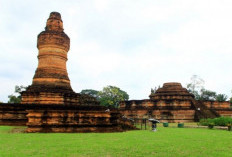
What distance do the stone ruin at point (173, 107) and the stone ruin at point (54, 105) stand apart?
531 inches

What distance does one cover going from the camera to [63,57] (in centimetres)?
1886

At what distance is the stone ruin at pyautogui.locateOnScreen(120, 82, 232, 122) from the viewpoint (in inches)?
1131

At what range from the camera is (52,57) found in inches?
720

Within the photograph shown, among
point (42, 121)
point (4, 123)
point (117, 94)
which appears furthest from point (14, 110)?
point (117, 94)

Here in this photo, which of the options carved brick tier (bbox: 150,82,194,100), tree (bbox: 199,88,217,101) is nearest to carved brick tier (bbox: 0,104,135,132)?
carved brick tier (bbox: 150,82,194,100)

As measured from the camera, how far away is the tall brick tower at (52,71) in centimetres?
1669

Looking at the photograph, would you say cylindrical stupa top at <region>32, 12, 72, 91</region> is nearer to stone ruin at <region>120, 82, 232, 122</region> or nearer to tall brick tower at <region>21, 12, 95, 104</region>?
tall brick tower at <region>21, 12, 95, 104</region>

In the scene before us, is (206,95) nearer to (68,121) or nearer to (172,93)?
(172,93)

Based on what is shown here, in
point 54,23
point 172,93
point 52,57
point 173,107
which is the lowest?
point 173,107

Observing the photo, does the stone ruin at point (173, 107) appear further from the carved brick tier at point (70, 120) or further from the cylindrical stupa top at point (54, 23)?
the carved brick tier at point (70, 120)

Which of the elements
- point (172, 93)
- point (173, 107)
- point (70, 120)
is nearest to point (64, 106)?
point (70, 120)

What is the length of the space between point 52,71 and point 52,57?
1186 mm

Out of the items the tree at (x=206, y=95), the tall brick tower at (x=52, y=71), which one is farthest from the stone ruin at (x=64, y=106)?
the tree at (x=206, y=95)

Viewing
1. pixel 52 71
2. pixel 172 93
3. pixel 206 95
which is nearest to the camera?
pixel 52 71
